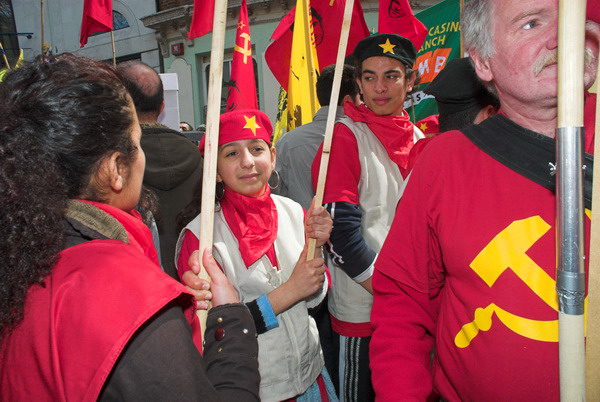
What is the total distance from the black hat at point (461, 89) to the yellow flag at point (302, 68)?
0.93 metres

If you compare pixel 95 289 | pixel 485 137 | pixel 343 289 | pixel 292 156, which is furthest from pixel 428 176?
pixel 292 156

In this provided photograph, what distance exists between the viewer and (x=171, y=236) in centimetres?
262

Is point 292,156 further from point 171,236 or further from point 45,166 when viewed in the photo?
point 45,166

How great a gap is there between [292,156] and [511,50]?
207 cm

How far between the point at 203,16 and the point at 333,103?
1.07m

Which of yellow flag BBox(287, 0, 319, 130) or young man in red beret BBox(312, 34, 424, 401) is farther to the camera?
yellow flag BBox(287, 0, 319, 130)

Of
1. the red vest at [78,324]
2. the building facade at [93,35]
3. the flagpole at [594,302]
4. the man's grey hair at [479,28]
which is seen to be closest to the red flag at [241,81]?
the man's grey hair at [479,28]

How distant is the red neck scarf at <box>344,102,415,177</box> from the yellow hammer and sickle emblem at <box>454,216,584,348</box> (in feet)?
3.99

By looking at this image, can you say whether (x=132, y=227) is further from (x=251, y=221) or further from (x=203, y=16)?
(x=203, y=16)

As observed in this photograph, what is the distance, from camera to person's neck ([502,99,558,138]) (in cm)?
114

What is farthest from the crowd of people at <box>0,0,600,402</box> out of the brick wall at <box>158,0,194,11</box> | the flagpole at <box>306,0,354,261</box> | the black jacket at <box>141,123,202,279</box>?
the brick wall at <box>158,0,194,11</box>

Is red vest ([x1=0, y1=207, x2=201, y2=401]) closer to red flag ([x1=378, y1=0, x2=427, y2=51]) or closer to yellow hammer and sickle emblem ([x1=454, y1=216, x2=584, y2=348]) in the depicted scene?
yellow hammer and sickle emblem ([x1=454, y1=216, x2=584, y2=348])

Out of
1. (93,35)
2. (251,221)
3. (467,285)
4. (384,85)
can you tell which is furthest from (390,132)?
(93,35)

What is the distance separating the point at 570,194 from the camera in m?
0.64
